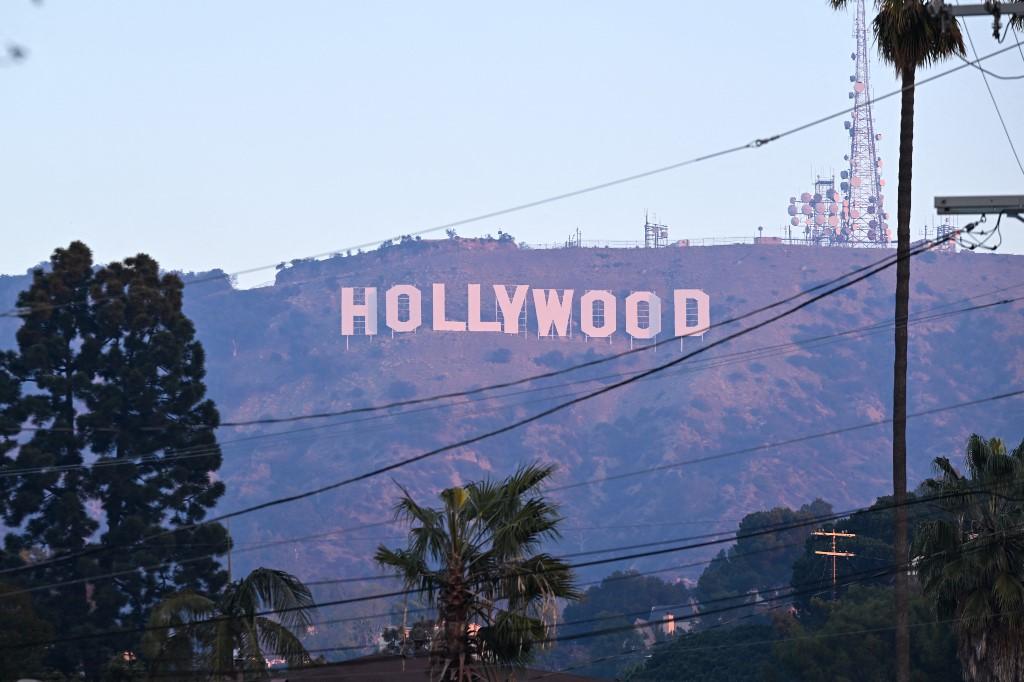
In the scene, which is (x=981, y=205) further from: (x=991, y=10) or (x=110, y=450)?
(x=110, y=450)

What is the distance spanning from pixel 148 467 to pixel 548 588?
6110 centimetres

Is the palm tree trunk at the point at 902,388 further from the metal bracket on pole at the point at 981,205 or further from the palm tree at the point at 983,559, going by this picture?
the metal bracket on pole at the point at 981,205

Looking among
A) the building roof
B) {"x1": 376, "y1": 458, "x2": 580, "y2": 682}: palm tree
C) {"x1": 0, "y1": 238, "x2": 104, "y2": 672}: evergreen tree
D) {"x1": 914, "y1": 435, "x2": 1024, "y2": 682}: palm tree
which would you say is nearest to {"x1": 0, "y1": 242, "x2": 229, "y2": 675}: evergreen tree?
{"x1": 0, "y1": 238, "x2": 104, "y2": 672}: evergreen tree

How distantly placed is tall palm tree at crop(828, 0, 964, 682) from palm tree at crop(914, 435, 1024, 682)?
20.1 ft

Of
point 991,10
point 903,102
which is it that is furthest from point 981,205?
point 903,102

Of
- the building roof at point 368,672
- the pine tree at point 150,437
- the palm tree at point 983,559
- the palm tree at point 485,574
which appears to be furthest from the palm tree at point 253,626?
the pine tree at point 150,437

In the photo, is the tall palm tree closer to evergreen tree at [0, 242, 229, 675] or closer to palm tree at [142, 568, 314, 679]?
palm tree at [142, 568, 314, 679]

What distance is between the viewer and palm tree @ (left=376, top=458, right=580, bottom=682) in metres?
36.4

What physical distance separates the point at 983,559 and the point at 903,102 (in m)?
14.0

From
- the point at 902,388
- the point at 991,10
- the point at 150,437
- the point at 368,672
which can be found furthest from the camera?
the point at 150,437

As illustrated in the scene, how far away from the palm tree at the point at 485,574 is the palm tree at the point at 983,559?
17.2 metres

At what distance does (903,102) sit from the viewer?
44.5 metres

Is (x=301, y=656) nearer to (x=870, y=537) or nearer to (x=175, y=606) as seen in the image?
(x=175, y=606)

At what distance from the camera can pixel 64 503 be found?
301 feet
